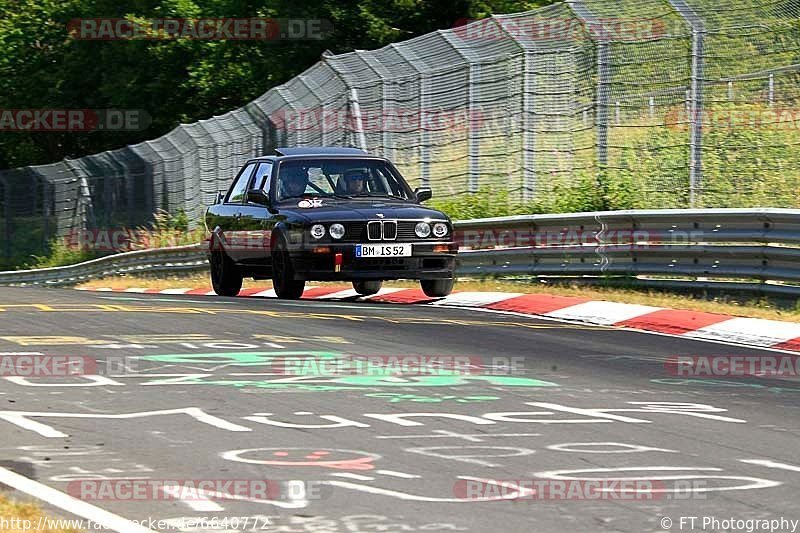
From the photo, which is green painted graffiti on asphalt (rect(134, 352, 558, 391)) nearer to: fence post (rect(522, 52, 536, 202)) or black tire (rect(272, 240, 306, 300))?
black tire (rect(272, 240, 306, 300))

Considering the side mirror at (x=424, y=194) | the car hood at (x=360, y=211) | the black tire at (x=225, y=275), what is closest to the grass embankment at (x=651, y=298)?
the side mirror at (x=424, y=194)

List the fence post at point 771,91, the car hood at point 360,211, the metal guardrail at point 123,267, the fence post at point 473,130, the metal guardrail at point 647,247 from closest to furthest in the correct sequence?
the metal guardrail at point 647,247
the car hood at point 360,211
the fence post at point 771,91
the fence post at point 473,130
the metal guardrail at point 123,267

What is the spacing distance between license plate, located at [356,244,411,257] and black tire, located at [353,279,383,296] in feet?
9.90

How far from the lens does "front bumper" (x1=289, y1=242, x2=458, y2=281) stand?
16.2 m

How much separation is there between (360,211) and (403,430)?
8.65m

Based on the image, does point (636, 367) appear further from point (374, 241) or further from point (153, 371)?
point (374, 241)

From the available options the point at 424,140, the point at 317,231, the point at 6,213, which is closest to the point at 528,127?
the point at 424,140

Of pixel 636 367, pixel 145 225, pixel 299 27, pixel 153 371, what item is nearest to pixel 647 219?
pixel 636 367

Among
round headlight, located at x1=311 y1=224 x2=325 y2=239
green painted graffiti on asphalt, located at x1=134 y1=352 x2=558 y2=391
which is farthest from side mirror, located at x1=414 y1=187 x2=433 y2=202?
green painted graffiti on asphalt, located at x1=134 y1=352 x2=558 y2=391

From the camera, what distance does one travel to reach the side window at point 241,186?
1847 centimetres

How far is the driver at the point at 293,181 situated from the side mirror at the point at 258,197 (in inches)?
8.6

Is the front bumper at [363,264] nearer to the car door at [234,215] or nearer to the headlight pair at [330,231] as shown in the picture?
the headlight pair at [330,231]

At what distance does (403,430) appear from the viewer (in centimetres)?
802

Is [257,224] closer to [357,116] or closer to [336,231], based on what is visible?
[336,231]
